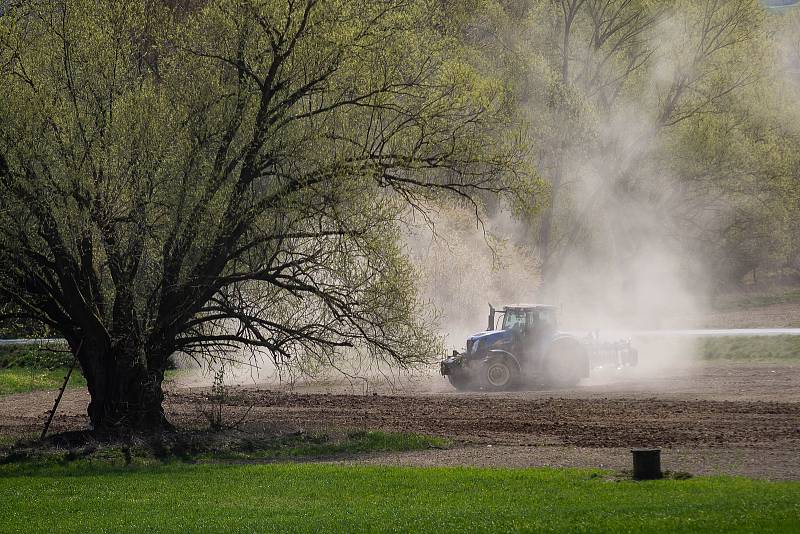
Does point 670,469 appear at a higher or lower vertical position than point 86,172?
lower

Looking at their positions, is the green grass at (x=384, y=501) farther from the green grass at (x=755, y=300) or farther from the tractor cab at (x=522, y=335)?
the green grass at (x=755, y=300)

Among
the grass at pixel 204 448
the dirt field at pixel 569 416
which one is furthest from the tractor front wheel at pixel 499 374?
the grass at pixel 204 448

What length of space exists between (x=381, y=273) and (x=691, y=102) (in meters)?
33.9

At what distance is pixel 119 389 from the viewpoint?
2138 cm

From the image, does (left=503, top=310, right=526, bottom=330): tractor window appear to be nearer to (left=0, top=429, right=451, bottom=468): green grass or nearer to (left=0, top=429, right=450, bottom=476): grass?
(left=0, top=429, right=451, bottom=468): green grass

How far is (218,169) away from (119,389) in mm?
4676

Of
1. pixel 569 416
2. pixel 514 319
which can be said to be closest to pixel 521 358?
pixel 514 319

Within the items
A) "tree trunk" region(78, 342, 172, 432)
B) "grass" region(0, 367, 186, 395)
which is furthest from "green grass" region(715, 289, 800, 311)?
"tree trunk" region(78, 342, 172, 432)

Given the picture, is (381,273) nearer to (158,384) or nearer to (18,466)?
(158,384)

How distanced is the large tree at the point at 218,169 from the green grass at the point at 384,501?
3.74 metres

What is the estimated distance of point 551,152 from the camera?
1922 inches

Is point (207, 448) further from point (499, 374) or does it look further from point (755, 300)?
point (755, 300)

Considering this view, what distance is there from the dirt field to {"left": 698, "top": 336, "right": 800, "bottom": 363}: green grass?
10.9 feet

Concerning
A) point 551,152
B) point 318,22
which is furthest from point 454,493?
point 551,152
